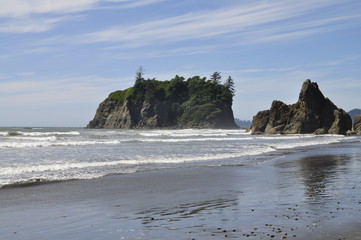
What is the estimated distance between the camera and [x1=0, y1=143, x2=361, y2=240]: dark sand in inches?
345

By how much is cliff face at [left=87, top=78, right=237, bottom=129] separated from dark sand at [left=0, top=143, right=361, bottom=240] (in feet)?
522

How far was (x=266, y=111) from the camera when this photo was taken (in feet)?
340

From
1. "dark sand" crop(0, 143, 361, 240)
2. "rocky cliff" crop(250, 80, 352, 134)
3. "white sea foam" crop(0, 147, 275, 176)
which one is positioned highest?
"rocky cliff" crop(250, 80, 352, 134)

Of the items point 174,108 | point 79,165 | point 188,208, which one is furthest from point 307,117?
point 174,108

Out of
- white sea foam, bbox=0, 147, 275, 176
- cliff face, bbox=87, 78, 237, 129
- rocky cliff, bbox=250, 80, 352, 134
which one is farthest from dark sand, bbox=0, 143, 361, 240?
cliff face, bbox=87, 78, 237, 129

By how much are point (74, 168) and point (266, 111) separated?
Answer: 283 ft

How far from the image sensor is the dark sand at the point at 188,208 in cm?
877

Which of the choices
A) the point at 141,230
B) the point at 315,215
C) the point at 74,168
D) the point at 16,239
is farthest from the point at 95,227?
the point at 74,168

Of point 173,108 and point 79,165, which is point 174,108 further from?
point 79,165

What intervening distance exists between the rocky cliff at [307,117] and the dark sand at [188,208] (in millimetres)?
78433

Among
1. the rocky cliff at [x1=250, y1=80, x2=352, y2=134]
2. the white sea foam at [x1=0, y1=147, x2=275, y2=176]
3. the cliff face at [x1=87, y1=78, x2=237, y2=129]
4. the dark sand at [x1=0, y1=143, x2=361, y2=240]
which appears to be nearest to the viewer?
the dark sand at [x1=0, y1=143, x2=361, y2=240]

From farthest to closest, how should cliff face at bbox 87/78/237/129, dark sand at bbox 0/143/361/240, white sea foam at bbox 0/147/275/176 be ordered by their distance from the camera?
cliff face at bbox 87/78/237/129 < white sea foam at bbox 0/147/275/176 < dark sand at bbox 0/143/361/240

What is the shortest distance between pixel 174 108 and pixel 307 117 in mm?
100269

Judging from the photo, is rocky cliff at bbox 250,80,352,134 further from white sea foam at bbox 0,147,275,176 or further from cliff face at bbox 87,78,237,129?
cliff face at bbox 87,78,237,129
